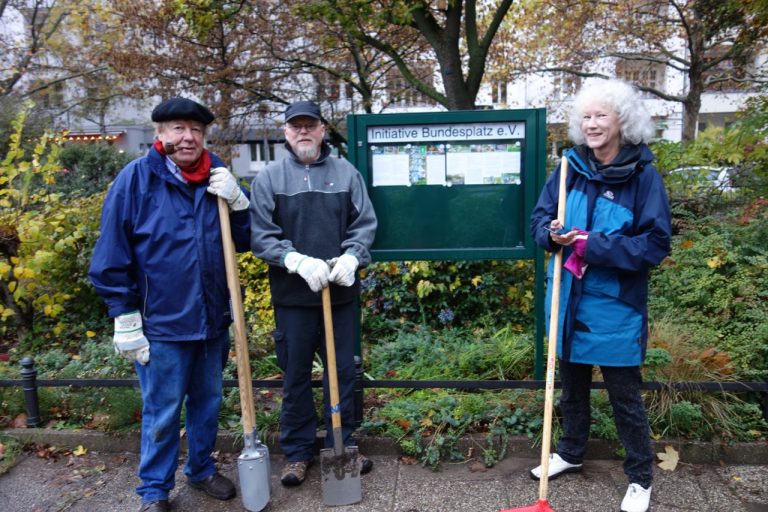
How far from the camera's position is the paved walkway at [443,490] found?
10.6 feet

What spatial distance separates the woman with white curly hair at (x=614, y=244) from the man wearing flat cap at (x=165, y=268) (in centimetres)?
176

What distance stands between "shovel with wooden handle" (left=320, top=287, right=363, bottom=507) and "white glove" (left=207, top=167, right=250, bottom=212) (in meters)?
0.70

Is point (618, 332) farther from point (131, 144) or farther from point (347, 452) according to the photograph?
point (131, 144)

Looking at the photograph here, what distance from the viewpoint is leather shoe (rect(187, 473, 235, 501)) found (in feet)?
11.1

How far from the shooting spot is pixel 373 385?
393cm

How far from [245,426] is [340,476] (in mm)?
578

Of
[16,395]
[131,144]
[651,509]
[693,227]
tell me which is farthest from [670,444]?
[131,144]

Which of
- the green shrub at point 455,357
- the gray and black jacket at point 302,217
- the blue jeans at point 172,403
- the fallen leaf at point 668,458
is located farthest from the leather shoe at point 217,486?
the fallen leaf at point 668,458

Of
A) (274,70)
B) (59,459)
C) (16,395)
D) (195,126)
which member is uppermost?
(274,70)

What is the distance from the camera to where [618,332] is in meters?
2.94

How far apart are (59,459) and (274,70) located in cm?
875

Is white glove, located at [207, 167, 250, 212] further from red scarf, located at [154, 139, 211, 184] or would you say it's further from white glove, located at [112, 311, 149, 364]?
white glove, located at [112, 311, 149, 364]

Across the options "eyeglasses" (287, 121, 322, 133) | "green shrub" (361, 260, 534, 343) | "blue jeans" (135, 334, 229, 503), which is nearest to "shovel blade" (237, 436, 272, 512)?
"blue jeans" (135, 334, 229, 503)

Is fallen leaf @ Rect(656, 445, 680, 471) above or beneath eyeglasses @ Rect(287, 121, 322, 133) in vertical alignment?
beneath
